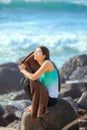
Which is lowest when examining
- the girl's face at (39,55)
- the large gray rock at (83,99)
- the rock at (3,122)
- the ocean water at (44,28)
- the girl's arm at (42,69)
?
the ocean water at (44,28)

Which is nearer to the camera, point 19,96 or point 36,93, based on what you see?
point 36,93

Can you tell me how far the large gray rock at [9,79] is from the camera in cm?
1833

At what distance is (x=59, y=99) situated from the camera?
8.38 metres

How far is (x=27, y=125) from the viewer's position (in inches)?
327

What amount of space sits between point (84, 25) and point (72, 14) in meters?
4.05

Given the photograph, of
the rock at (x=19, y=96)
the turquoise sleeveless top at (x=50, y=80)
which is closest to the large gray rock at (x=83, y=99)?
the rock at (x=19, y=96)

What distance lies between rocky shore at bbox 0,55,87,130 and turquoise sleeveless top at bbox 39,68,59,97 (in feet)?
1.30

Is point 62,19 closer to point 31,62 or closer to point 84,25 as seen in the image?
point 84,25

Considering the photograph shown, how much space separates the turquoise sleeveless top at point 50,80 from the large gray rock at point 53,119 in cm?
39

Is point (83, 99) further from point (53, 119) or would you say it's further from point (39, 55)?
point (39, 55)

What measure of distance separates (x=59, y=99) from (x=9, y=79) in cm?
1052

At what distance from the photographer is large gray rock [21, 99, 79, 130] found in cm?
816

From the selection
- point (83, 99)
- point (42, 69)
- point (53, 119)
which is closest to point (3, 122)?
point (83, 99)

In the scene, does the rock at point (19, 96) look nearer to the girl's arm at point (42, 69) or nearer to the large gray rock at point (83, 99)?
the large gray rock at point (83, 99)
